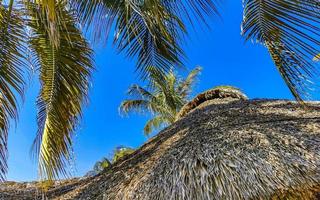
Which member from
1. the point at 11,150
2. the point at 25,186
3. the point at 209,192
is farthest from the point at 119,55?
the point at 25,186

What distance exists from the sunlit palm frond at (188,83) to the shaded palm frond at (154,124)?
137 centimetres

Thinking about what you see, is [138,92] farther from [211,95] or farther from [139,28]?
[139,28]

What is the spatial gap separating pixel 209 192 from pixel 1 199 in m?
3.49

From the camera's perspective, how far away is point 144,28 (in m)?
5.29

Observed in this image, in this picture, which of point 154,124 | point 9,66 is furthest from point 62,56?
point 154,124

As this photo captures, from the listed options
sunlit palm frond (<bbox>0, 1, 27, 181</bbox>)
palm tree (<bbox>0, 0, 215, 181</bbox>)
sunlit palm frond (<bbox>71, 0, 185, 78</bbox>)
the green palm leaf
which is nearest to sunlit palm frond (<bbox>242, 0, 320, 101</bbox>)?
the green palm leaf

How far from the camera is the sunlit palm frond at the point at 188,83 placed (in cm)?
1539

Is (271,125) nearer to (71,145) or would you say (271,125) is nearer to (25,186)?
(71,145)

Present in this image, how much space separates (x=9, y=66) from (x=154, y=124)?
11.3 metres

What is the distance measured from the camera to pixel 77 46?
5348 mm

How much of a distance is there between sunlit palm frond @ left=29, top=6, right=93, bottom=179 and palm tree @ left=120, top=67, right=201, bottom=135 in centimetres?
755

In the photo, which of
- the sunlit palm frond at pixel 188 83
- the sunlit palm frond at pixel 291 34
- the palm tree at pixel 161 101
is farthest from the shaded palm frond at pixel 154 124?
the sunlit palm frond at pixel 291 34

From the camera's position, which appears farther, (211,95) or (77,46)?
(211,95)

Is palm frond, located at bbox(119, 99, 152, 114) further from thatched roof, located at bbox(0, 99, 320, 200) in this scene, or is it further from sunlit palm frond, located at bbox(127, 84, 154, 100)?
thatched roof, located at bbox(0, 99, 320, 200)
